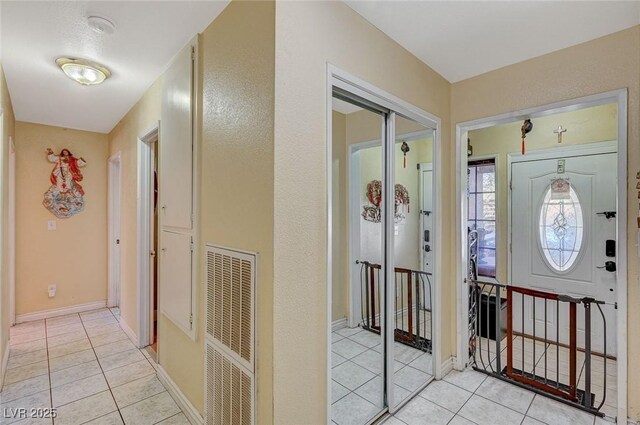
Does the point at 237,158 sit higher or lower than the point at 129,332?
higher

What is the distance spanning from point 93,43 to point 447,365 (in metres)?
3.76

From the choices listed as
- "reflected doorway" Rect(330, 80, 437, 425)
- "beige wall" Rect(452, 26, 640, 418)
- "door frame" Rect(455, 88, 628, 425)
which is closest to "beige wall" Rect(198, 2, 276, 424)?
"reflected doorway" Rect(330, 80, 437, 425)

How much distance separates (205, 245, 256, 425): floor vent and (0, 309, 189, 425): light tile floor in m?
0.63

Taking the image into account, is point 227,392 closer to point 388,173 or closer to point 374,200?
point 374,200

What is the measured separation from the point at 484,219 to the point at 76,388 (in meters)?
4.57

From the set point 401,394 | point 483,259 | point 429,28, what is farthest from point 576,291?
point 429,28

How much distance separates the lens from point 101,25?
180cm

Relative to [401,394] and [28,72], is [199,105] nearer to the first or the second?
[28,72]

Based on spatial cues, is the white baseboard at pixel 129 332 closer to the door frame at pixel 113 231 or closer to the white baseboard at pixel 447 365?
the door frame at pixel 113 231

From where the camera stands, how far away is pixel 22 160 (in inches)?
147

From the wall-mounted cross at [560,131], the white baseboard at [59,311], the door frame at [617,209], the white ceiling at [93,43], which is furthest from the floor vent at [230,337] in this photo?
the white baseboard at [59,311]

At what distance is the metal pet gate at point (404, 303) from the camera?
211 centimetres

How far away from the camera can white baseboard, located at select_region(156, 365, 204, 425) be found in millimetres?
1918

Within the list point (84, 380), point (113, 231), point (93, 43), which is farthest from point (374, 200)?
point (113, 231)
